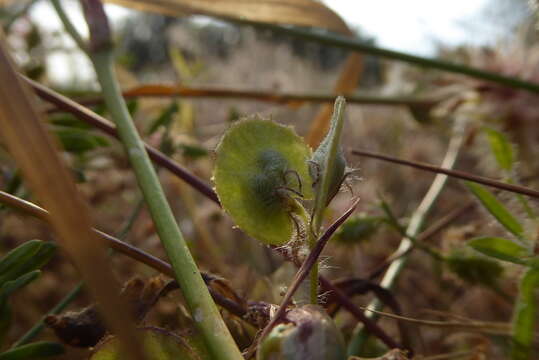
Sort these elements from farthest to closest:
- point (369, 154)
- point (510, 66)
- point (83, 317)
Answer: point (510, 66) → point (369, 154) → point (83, 317)

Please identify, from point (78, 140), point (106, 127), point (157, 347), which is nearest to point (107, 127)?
point (106, 127)

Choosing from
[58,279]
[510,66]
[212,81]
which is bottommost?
[58,279]

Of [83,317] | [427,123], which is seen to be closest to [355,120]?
[427,123]

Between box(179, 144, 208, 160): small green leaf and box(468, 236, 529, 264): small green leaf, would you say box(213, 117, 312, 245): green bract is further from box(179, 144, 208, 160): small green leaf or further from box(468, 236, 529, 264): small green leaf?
box(179, 144, 208, 160): small green leaf

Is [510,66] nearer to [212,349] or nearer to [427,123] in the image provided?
[427,123]

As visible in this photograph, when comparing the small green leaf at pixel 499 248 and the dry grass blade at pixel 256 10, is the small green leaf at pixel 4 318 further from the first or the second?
the dry grass blade at pixel 256 10
